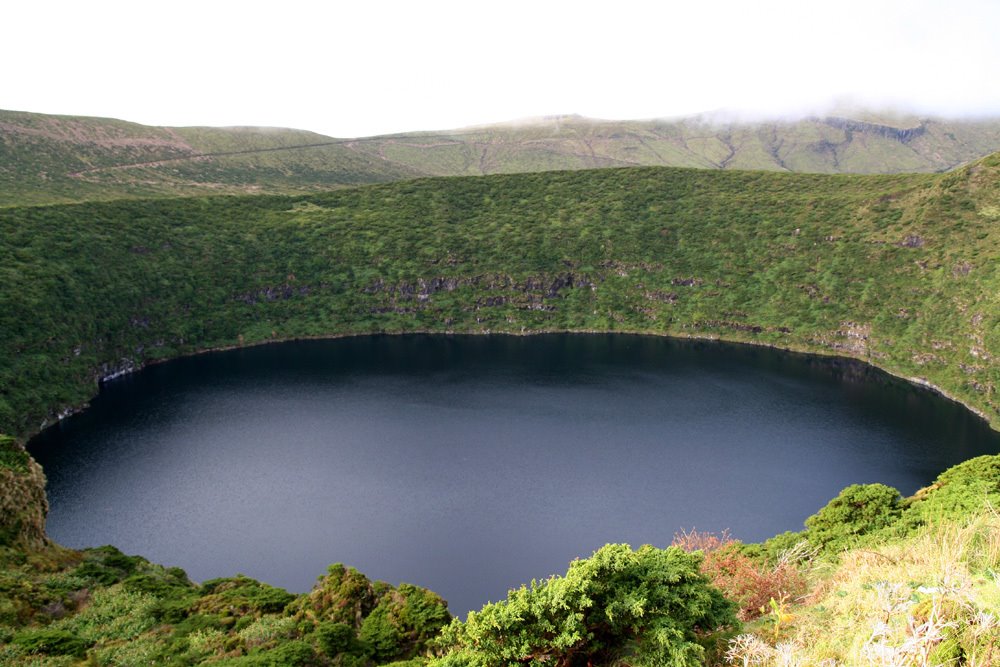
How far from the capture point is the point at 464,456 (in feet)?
295

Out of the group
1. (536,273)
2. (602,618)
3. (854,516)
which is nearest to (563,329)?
(536,273)

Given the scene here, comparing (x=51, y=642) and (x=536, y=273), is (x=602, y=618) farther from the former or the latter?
(x=536, y=273)

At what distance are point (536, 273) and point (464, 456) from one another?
93741 mm

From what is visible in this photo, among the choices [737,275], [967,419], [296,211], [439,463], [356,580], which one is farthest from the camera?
[296,211]

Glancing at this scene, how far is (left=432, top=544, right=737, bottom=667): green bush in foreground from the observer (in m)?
18.8

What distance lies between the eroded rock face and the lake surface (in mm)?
20973

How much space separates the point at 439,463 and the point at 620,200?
135380mm

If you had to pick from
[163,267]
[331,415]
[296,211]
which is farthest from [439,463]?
[296,211]

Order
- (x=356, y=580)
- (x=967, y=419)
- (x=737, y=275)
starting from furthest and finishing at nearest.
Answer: (x=737, y=275) → (x=967, y=419) → (x=356, y=580)

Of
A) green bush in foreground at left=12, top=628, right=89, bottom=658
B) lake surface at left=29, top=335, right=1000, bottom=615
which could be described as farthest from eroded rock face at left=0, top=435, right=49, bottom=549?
lake surface at left=29, top=335, right=1000, bottom=615

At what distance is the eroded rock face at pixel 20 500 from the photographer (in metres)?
42.0

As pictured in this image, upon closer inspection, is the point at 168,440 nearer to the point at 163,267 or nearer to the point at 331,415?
the point at 331,415

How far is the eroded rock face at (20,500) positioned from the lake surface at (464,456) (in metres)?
21.0

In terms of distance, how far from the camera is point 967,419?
349 ft
